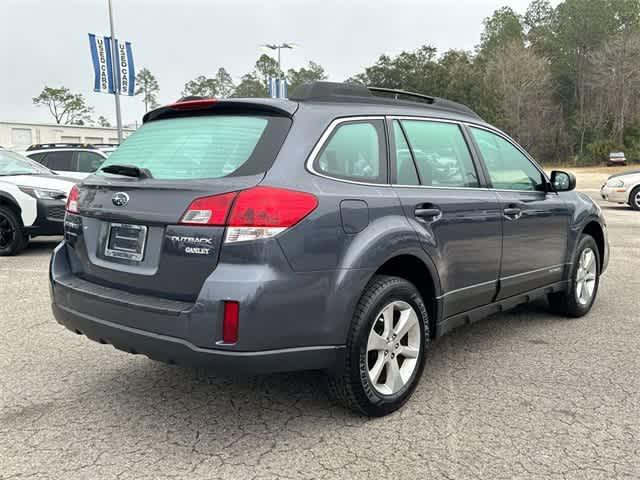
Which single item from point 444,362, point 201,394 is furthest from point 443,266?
Result: point 201,394

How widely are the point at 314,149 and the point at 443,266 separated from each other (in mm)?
1148

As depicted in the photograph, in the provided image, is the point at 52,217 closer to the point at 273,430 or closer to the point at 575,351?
the point at 273,430

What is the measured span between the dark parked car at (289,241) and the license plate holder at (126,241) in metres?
0.01

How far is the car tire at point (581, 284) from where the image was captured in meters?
5.07

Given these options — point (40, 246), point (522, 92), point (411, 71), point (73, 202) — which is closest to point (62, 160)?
point (40, 246)

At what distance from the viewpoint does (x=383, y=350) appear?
316 cm

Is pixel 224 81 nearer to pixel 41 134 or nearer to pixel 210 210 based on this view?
pixel 41 134

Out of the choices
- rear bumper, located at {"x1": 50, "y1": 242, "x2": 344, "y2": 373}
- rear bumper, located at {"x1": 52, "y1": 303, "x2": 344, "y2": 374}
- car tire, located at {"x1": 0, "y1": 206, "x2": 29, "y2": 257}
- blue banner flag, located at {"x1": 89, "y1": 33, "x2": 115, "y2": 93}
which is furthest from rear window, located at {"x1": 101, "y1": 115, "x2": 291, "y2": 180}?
blue banner flag, located at {"x1": 89, "y1": 33, "x2": 115, "y2": 93}

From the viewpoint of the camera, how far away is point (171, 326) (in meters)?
2.71

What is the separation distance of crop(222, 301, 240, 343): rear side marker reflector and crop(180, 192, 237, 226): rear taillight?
0.38 meters

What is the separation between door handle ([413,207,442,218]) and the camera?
11.0 ft

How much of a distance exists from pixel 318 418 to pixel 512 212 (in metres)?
2.07

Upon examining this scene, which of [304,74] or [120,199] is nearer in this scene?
[120,199]

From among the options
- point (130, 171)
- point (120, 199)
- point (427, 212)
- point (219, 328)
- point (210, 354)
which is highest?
point (130, 171)
